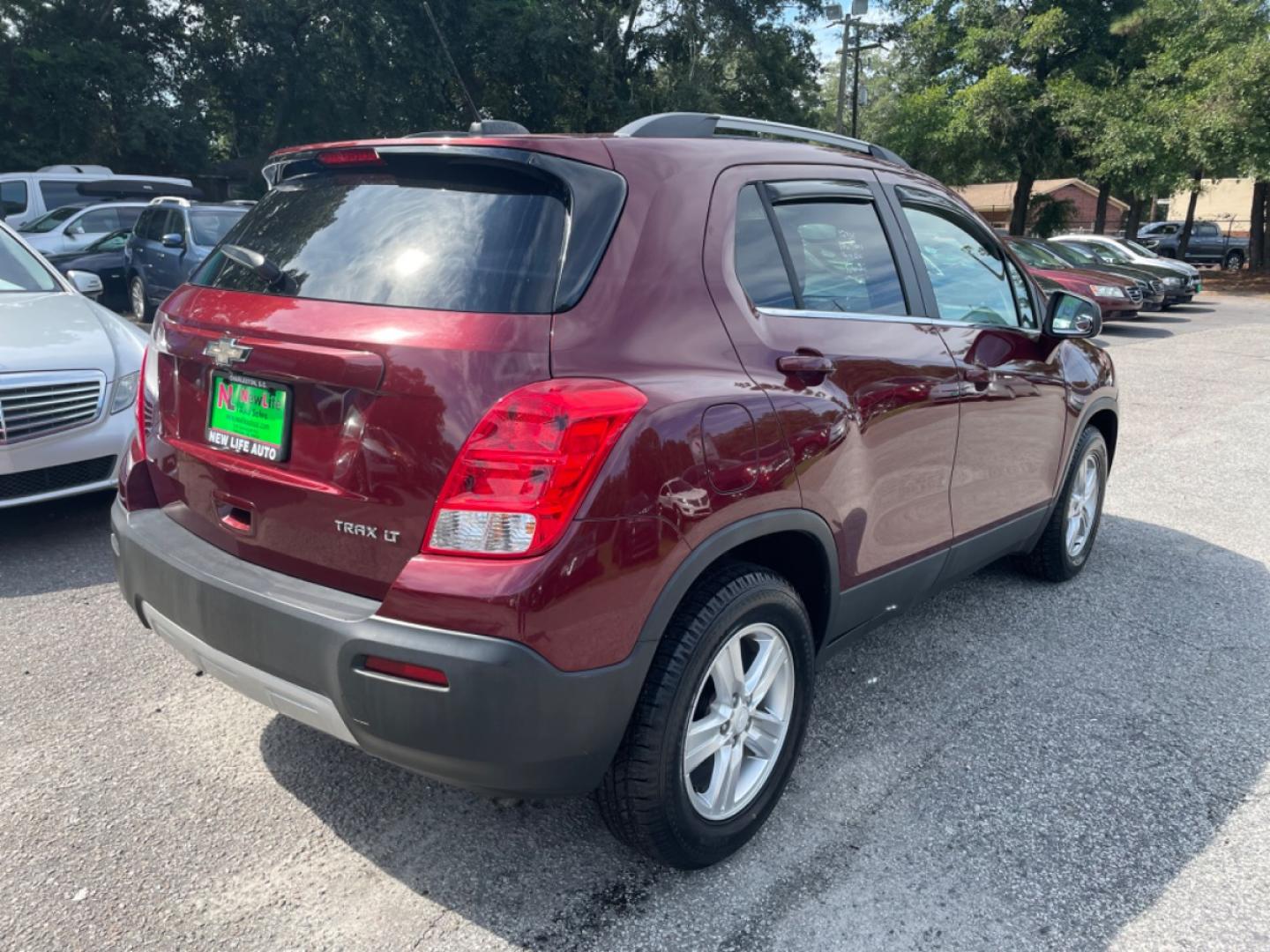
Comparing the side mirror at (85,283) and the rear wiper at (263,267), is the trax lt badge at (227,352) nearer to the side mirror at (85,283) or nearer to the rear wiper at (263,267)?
the rear wiper at (263,267)

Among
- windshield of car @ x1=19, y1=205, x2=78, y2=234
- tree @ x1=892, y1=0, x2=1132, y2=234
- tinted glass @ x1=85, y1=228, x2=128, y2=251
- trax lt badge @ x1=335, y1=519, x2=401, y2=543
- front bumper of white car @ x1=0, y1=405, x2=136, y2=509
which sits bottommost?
front bumper of white car @ x1=0, y1=405, x2=136, y2=509

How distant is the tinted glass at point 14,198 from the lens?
1603 centimetres

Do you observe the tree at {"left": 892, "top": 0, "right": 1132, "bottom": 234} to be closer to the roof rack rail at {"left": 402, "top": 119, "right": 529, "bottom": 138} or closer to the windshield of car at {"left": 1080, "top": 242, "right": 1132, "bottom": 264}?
the windshield of car at {"left": 1080, "top": 242, "right": 1132, "bottom": 264}

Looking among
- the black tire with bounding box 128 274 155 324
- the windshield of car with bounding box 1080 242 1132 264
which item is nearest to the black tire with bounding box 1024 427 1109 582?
the black tire with bounding box 128 274 155 324

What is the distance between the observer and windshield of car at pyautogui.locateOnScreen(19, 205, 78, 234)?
Result: 14945 mm

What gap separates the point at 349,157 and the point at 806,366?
4.41ft

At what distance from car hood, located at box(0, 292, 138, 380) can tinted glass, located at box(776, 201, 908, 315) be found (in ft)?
11.9

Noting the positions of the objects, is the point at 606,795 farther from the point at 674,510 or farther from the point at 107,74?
the point at 107,74

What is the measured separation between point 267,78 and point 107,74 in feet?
12.8

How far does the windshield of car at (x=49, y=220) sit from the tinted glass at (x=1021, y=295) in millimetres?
15203

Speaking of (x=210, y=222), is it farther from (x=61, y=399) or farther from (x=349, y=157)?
(x=349, y=157)

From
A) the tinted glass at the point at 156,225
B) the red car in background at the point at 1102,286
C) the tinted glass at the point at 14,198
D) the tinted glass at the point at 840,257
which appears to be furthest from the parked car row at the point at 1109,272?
the tinted glass at the point at 14,198

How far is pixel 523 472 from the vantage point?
2.05 metres

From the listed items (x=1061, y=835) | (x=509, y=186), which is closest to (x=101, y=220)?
(x=509, y=186)
